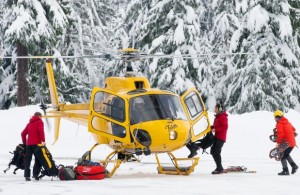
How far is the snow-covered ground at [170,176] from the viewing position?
11220mm

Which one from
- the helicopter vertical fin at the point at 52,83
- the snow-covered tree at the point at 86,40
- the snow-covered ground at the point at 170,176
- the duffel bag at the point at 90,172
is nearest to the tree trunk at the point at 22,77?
the snow-covered ground at the point at 170,176

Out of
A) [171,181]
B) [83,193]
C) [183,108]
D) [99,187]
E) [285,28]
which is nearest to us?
[83,193]

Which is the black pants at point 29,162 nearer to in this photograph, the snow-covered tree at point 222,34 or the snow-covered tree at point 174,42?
the snow-covered tree at point 174,42

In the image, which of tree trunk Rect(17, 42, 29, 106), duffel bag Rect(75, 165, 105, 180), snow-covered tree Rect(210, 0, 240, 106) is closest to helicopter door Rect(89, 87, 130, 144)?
duffel bag Rect(75, 165, 105, 180)

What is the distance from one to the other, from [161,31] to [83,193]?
2293 centimetres

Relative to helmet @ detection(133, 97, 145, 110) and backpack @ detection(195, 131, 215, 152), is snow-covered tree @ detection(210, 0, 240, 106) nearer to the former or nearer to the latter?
backpack @ detection(195, 131, 215, 152)

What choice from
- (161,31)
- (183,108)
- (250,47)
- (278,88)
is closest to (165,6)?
(161,31)

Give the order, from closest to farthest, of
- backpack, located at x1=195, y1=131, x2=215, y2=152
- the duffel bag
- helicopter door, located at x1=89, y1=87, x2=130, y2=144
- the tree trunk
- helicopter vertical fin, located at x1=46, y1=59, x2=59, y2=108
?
the duffel bag → helicopter door, located at x1=89, y1=87, x2=130, y2=144 → backpack, located at x1=195, y1=131, x2=215, y2=152 → helicopter vertical fin, located at x1=46, y1=59, x2=59, y2=108 → the tree trunk

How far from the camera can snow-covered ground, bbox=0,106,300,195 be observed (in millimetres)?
11220

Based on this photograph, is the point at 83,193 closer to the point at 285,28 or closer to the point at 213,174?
the point at 213,174

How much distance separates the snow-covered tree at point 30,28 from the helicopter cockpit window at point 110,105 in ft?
45.0

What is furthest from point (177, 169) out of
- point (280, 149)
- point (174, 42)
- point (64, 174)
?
point (174, 42)

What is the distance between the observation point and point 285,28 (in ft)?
96.5

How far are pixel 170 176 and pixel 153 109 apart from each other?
178 centimetres
